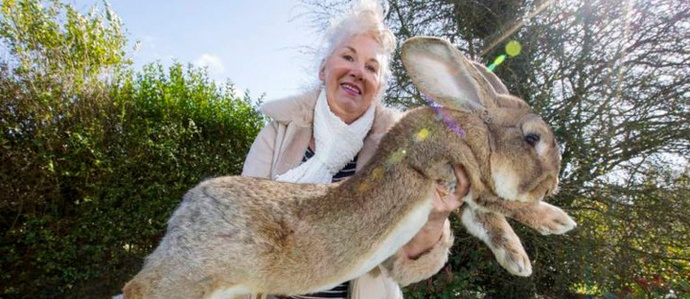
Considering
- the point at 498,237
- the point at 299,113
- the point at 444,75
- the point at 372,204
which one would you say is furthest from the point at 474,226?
the point at 299,113

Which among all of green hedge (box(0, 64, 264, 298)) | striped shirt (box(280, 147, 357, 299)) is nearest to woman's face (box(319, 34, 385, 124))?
striped shirt (box(280, 147, 357, 299))

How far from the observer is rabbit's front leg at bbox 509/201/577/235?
2477 millimetres

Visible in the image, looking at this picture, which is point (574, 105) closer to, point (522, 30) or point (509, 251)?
point (522, 30)

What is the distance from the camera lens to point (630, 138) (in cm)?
609

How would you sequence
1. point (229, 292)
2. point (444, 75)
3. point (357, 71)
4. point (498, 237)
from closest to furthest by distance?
point (229, 292)
point (444, 75)
point (498, 237)
point (357, 71)

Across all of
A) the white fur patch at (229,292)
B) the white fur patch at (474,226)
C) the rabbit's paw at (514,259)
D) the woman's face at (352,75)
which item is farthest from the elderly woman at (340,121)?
the white fur patch at (229,292)

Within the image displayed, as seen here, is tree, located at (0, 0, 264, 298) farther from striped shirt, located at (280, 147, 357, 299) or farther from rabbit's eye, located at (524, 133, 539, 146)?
rabbit's eye, located at (524, 133, 539, 146)

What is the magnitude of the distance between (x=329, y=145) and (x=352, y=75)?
53 cm

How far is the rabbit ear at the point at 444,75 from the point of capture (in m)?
2.32

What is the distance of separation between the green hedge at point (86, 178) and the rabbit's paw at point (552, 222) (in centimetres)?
548

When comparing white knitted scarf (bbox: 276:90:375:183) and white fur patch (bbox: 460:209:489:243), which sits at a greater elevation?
white knitted scarf (bbox: 276:90:375:183)

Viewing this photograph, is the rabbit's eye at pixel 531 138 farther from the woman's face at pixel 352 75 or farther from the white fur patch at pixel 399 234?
the woman's face at pixel 352 75

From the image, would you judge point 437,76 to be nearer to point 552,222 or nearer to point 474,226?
point 474,226

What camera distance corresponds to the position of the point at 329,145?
10.5 feet
